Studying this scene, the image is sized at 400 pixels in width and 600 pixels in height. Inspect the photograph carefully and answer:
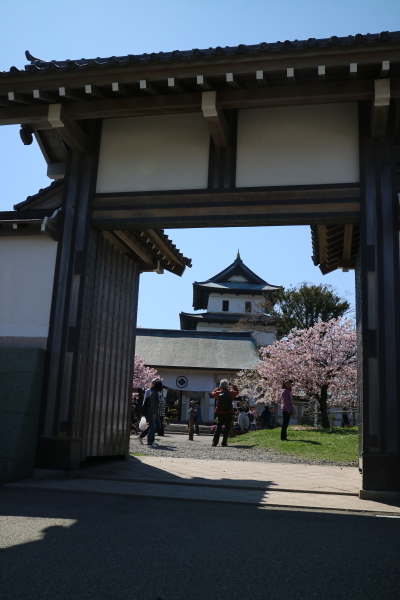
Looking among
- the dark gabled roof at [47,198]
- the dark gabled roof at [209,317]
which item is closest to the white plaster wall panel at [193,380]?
the dark gabled roof at [209,317]

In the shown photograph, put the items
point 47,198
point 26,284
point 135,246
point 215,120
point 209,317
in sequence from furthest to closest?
point 209,317 < point 135,246 < point 47,198 < point 26,284 < point 215,120

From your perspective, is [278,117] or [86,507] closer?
[86,507]

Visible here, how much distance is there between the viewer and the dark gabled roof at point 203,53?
6203 millimetres

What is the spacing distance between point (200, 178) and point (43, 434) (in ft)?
12.8

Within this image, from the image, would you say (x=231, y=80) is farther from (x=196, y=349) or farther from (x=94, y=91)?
(x=196, y=349)

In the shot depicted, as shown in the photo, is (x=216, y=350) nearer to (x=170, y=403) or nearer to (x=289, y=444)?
(x=170, y=403)

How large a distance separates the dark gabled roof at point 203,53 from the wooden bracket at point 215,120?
1.71 feet

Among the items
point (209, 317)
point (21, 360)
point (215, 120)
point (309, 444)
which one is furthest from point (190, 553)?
point (209, 317)

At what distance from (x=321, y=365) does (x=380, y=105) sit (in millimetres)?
16716

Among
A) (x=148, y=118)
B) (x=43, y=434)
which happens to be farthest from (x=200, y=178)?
(x=43, y=434)

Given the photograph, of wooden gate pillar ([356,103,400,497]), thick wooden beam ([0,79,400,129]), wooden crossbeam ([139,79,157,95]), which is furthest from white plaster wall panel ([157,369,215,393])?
wooden crossbeam ([139,79,157,95])

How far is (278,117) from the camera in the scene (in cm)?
760

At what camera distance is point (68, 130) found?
754cm

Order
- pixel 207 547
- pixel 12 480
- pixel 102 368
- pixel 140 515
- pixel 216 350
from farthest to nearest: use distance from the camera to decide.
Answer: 1. pixel 216 350
2. pixel 102 368
3. pixel 12 480
4. pixel 140 515
5. pixel 207 547
